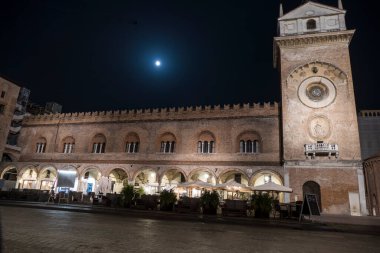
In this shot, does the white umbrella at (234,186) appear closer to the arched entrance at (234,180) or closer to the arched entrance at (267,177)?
the arched entrance at (234,180)

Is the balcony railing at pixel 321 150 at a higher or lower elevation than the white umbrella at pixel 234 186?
higher

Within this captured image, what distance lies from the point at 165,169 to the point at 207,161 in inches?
169

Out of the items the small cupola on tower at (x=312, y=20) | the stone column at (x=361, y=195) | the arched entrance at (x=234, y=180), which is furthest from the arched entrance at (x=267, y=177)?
the small cupola on tower at (x=312, y=20)

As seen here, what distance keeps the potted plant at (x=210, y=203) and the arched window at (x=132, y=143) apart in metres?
14.1

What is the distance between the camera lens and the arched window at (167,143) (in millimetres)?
28172

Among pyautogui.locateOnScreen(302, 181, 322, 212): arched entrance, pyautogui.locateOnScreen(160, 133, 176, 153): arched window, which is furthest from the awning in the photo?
pyautogui.locateOnScreen(302, 181, 322, 212): arched entrance

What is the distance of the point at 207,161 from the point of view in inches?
1026

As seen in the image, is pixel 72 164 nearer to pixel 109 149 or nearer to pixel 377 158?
pixel 109 149

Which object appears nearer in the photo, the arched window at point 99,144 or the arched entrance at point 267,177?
the arched entrance at point 267,177

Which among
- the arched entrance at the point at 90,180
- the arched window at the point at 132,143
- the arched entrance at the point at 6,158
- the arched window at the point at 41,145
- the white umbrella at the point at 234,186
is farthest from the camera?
the arched entrance at the point at 6,158

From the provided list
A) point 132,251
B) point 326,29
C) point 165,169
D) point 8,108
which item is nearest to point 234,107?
point 165,169

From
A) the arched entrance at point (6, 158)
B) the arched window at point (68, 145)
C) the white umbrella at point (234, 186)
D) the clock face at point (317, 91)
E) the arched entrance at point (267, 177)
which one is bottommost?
the white umbrella at point (234, 186)

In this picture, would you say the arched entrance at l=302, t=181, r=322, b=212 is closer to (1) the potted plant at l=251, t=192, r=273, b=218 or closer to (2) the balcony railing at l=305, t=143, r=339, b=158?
(2) the balcony railing at l=305, t=143, r=339, b=158

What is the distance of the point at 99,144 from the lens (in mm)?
31078
